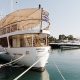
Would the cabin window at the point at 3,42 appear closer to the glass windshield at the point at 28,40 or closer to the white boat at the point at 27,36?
the white boat at the point at 27,36

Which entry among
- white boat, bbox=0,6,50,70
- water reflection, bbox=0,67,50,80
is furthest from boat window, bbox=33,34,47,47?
water reflection, bbox=0,67,50,80

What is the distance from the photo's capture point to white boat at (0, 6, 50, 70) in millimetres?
20766

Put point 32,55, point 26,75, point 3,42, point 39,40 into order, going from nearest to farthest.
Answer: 1. point 26,75
2. point 32,55
3. point 39,40
4. point 3,42

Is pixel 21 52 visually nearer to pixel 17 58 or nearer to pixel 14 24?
pixel 17 58

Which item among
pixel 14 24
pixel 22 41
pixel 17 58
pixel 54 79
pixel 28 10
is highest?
pixel 28 10

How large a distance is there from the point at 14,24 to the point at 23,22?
93cm

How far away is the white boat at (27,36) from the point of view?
68.1ft

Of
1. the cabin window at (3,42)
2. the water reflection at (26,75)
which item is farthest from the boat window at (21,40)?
the water reflection at (26,75)

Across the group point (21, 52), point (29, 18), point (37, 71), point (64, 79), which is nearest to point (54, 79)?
point (64, 79)

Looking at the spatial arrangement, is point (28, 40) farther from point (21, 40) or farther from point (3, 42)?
point (3, 42)

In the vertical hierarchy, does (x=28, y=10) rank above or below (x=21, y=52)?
above

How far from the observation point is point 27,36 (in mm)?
22016

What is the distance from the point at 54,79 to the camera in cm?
1833

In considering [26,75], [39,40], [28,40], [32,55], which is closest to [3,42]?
[28,40]
